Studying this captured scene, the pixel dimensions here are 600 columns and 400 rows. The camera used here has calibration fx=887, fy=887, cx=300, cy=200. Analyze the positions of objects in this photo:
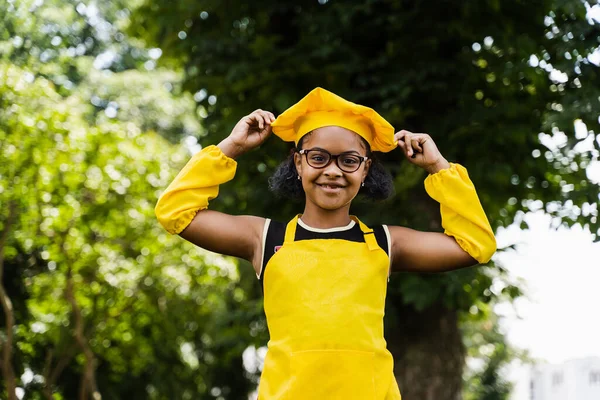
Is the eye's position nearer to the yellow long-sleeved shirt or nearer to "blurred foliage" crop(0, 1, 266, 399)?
the yellow long-sleeved shirt

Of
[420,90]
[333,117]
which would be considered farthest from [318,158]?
[420,90]

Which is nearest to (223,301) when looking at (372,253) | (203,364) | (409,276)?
(203,364)

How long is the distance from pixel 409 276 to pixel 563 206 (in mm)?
1272

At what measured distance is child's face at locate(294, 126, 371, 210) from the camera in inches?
125

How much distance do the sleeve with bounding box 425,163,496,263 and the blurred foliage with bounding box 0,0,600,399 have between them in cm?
285

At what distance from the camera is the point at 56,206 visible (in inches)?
503

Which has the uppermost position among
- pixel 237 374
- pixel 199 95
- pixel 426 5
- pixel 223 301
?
pixel 426 5

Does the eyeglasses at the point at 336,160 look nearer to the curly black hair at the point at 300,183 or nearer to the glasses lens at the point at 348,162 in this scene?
the glasses lens at the point at 348,162

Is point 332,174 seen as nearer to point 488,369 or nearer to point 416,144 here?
point 416,144

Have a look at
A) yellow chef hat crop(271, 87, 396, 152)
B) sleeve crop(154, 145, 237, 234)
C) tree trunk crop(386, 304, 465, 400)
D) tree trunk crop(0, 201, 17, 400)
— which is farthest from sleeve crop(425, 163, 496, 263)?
tree trunk crop(0, 201, 17, 400)

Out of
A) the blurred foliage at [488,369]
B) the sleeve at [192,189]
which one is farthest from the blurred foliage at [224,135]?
the blurred foliage at [488,369]

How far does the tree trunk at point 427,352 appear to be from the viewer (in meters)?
7.61

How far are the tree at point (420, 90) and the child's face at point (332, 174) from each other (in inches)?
138

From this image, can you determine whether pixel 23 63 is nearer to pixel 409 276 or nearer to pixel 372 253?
pixel 409 276
